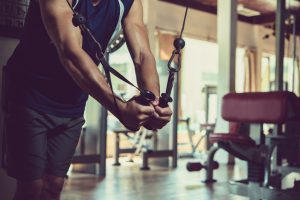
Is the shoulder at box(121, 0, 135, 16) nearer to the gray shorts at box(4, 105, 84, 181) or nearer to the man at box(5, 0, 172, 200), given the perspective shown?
the man at box(5, 0, 172, 200)

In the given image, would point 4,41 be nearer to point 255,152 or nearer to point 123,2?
point 123,2

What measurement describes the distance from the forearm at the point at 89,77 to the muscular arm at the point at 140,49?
0.64ft

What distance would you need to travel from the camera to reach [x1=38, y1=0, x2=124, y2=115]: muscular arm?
99 centimetres

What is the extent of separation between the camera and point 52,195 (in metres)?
1.43

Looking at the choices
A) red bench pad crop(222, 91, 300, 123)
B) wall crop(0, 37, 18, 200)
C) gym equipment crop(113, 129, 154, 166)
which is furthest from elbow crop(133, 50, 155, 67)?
gym equipment crop(113, 129, 154, 166)

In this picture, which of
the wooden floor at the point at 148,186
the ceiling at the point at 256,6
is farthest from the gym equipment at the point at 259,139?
the ceiling at the point at 256,6

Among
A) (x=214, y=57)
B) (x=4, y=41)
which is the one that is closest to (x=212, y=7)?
(x=214, y=57)

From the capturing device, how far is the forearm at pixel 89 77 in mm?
991

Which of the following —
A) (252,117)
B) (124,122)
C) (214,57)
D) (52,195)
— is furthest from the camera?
(214,57)

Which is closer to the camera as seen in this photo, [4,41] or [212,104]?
[4,41]

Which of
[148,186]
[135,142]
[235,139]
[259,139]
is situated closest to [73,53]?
[235,139]

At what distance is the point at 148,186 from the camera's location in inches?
155

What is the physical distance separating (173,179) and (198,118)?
4.95 meters

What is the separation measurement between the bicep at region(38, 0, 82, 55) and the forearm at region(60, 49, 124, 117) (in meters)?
0.02
